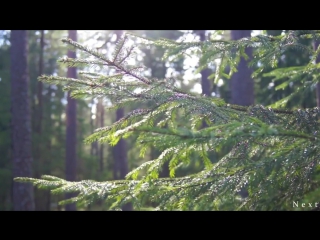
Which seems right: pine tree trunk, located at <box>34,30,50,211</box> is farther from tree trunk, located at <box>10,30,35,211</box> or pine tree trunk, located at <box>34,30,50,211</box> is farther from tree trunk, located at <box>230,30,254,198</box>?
tree trunk, located at <box>230,30,254,198</box>

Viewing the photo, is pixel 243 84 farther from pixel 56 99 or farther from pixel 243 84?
pixel 56 99

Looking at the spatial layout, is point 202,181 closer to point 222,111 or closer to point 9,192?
point 222,111

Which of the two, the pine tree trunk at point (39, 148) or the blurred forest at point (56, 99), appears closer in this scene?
the blurred forest at point (56, 99)

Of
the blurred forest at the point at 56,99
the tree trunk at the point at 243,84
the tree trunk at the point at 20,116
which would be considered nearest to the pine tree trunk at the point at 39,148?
the blurred forest at the point at 56,99

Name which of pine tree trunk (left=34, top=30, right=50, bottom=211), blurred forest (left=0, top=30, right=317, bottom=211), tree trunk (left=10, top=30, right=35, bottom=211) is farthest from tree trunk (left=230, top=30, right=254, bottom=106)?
pine tree trunk (left=34, top=30, right=50, bottom=211)

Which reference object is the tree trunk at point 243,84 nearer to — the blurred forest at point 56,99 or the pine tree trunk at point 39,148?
the blurred forest at point 56,99

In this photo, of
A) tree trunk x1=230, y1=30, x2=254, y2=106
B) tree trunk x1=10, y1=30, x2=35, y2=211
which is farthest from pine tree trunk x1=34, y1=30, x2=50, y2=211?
tree trunk x1=230, y1=30, x2=254, y2=106

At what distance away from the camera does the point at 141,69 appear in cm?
270

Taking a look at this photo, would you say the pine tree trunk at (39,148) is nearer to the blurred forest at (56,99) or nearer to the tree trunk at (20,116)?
the blurred forest at (56,99)

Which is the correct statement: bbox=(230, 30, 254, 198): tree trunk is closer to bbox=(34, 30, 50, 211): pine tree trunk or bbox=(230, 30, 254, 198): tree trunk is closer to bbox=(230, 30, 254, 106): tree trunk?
bbox=(230, 30, 254, 106): tree trunk

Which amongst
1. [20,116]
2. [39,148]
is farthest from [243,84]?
[39,148]

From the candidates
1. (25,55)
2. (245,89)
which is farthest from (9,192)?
(245,89)

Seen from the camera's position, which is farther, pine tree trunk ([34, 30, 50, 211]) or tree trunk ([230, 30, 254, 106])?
pine tree trunk ([34, 30, 50, 211])
